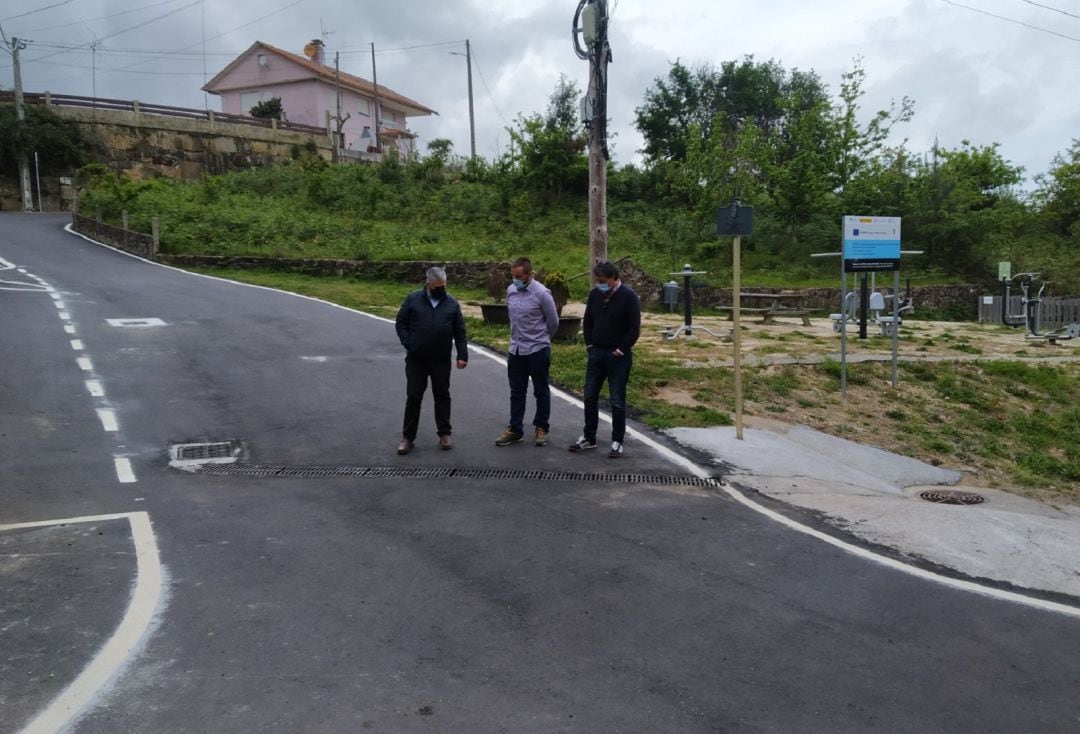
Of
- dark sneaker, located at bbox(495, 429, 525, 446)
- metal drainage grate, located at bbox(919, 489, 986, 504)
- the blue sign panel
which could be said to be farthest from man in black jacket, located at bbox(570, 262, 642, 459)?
the blue sign panel

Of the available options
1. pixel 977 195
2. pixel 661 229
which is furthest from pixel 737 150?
pixel 977 195

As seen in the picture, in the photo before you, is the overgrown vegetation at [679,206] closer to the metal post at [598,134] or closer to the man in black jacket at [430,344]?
the metal post at [598,134]

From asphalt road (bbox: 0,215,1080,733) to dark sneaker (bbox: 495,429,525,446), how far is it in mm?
130

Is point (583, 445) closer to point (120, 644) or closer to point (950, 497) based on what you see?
point (950, 497)

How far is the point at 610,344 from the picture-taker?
8.75m

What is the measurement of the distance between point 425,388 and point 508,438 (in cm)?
100

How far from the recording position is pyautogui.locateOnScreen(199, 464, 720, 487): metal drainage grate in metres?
7.85

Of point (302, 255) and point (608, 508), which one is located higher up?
point (302, 255)

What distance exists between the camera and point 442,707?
3938 millimetres

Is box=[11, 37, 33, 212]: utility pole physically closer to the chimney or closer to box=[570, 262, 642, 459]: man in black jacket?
the chimney

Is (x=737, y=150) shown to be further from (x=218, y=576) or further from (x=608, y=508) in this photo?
(x=218, y=576)

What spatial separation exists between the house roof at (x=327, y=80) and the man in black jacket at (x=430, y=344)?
5746 cm

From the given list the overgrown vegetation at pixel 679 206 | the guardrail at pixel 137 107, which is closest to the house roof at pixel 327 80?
the guardrail at pixel 137 107

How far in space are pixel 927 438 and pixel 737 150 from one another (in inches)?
843
